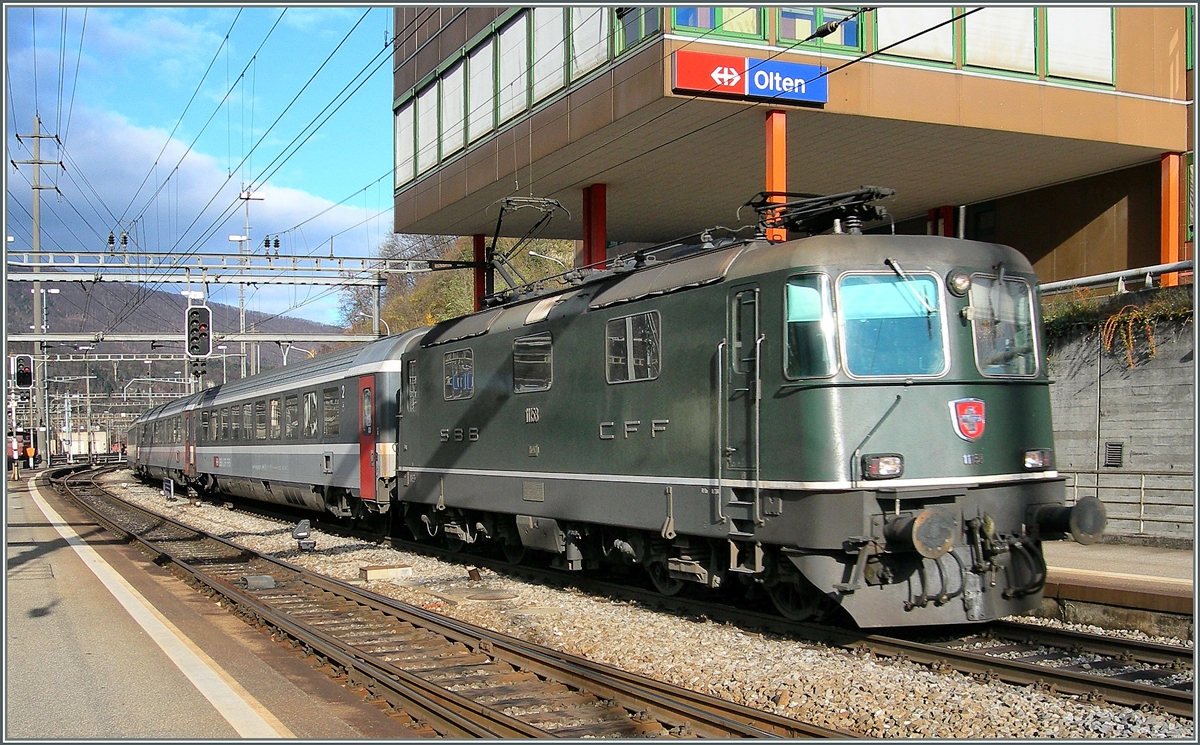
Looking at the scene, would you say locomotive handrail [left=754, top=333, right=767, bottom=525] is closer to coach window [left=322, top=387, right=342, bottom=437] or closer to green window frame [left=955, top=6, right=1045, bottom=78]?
green window frame [left=955, top=6, right=1045, bottom=78]

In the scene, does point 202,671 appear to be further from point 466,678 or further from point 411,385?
point 411,385

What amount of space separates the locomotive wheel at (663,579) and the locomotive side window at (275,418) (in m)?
14.5

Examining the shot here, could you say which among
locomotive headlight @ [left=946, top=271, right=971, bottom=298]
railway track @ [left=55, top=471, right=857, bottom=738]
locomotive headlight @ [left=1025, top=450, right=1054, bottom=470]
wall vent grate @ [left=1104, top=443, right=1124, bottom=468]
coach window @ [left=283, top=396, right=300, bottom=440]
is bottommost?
railway track @ [left=55, top=471, right=857, bottom=738]

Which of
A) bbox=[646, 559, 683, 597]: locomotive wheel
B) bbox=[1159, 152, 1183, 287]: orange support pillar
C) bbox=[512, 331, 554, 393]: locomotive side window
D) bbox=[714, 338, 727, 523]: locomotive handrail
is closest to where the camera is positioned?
bbox=[714, 338, 727, 523]: locomotive handrail

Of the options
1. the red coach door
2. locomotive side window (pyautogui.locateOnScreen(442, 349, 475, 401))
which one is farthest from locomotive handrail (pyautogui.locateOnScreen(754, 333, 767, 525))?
the red coach door

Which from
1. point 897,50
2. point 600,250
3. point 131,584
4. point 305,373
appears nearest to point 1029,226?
point 897,50

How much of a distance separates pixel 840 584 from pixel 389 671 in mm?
3628

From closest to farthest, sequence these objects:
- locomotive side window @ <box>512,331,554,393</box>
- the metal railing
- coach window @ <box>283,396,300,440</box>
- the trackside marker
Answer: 1. the trackside marker
2. locomotive side window @ <box>512,331,554,393</box>
3. the metal railing
4. coach window @ <box>283,396,300,440</box>

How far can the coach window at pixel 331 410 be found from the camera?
65.0ft

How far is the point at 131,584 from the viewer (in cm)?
1327

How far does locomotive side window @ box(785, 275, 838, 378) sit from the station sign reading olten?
27.1ft

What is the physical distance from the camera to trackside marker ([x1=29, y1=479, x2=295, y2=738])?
6.54 meters

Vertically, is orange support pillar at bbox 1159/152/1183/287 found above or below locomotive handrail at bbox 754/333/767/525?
above

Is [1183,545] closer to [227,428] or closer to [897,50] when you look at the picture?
[897,50]
